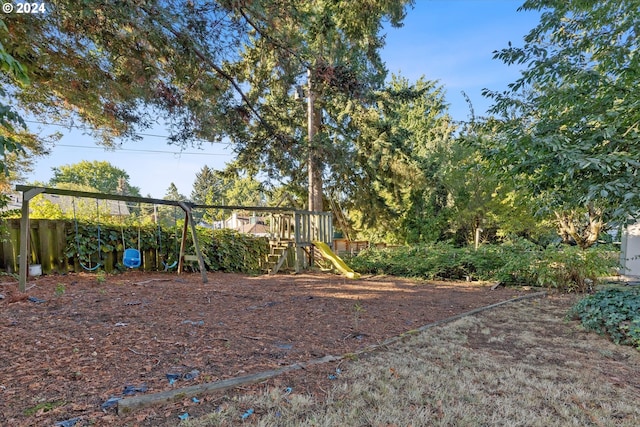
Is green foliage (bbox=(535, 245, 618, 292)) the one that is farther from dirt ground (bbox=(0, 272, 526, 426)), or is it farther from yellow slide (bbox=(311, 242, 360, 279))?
yellow slide (bbox=(311, 242, 360, 279))

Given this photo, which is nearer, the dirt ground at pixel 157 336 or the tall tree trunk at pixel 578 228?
the dirt ground at pixel 157 336

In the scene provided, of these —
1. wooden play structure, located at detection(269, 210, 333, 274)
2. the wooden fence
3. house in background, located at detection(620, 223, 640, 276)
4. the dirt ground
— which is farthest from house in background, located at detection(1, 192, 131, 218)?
house in background, located at detection(620, 223, 640, 276)

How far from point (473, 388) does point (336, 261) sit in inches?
232

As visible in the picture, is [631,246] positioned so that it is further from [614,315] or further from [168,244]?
[168,244]

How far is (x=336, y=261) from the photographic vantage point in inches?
319

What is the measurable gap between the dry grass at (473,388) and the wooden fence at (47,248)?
202 inches

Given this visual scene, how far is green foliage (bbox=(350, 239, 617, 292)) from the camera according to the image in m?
6.24

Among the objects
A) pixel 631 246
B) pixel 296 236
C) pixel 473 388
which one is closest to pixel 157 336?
pixel 473 388

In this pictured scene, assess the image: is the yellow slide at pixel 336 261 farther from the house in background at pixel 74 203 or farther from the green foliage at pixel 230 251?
the house in background at pixel 74 203

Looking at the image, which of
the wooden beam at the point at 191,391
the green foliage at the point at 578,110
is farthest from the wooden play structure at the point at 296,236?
the wooden beam at the point at 191,391

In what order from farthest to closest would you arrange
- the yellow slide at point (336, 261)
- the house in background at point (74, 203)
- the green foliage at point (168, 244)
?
1. the yellow slide at point (336, 261)
2. the green foliage at point (168, 244)
3. the house in background at point (74, 203)

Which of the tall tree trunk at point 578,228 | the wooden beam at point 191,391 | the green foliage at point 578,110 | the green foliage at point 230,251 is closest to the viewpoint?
the wooden beam at point 191,391

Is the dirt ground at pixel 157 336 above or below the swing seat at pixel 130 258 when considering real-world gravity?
below

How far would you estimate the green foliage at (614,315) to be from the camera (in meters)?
3.38
